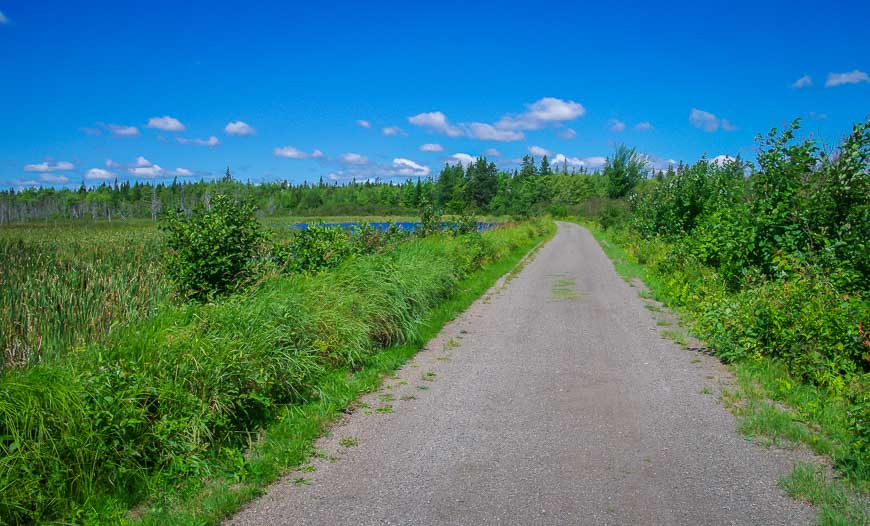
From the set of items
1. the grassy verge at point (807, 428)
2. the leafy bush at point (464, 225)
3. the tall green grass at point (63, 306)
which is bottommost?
the grassy verge at point (807, 428)

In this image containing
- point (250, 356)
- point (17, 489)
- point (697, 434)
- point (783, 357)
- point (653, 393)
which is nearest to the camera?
point (17, 489)

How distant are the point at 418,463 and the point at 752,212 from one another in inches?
310

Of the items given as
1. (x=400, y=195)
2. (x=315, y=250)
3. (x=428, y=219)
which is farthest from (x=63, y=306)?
(x=400, y=195)

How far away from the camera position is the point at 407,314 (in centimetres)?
902

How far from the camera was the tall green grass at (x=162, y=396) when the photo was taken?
3.52 m

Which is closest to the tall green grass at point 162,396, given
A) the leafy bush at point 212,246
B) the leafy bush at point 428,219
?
the leafy bush at point 212,246

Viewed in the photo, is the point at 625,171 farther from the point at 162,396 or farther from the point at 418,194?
the point at 162,396

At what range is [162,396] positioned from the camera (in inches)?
169

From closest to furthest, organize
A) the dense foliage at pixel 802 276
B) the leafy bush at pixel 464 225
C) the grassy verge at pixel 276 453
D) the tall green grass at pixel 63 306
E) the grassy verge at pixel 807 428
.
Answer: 1. the grassy verge at pixel 276 453
2. the grassy verge at pixel 807 428
3. the dense foliage at pixel 802 276
4. the tall green grass at pixel 63 306
5. the leafy bush at pixel 464 225

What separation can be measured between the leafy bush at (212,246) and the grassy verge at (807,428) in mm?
6552

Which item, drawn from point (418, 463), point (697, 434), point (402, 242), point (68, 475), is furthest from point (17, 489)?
point (402, 242)

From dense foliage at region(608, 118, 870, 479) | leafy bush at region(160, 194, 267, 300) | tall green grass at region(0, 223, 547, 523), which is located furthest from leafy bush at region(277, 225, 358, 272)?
dense foliage at region(608, 118, 870, 479)

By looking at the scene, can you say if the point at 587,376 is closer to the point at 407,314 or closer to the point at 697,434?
the point at 697,434

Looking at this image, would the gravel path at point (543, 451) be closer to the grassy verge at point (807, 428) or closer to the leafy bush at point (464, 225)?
the grassy verge at point (807, 428)
